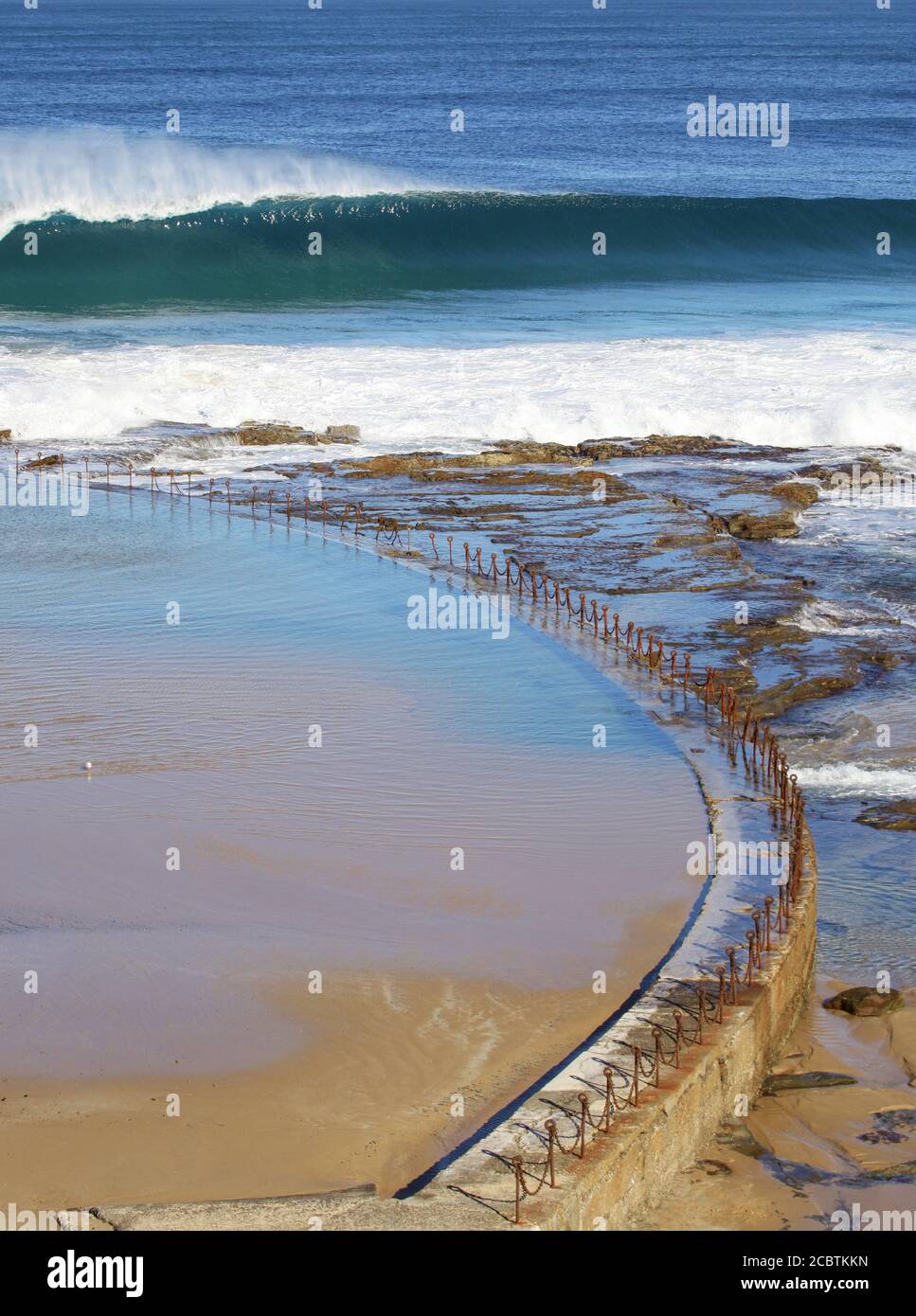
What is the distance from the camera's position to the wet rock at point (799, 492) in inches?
736

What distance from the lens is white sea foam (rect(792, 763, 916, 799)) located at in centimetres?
1074

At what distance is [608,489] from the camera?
62.0ft

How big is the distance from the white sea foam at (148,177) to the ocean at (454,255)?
10 cm

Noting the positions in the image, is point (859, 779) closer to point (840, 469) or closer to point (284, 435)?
point (840, 469)

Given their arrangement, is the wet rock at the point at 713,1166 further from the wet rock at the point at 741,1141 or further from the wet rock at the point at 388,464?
the wet rock at the point at 388,464

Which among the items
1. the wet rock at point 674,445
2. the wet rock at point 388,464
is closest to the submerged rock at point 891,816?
the wet rock at point 388,464

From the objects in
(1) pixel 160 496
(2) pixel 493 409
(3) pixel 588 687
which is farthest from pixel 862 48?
(3) pixel 588 687

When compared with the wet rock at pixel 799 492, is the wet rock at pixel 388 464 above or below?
above

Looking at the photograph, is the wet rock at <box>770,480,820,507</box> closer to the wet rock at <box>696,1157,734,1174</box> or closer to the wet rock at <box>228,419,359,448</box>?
the wet rock at <box>228,419,359,448</box>

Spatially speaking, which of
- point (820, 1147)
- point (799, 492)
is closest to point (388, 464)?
point (799, 492)

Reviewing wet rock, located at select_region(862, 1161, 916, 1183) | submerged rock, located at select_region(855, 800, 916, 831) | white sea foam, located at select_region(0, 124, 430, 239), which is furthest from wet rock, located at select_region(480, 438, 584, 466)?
white sea foam, located at select_region(0, 124, 430, 239)

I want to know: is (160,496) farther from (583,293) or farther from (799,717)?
(583,293)

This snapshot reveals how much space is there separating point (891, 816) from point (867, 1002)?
2.43 m
